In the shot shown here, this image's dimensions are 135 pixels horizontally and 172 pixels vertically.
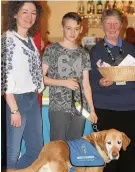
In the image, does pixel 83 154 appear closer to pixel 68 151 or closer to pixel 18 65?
pixel 68 151

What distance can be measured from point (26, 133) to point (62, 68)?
0.51 m

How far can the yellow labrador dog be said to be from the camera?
2309 mm

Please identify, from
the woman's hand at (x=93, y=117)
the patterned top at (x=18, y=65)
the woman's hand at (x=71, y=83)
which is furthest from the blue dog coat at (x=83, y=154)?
the patterned top at (x=18, y=65)

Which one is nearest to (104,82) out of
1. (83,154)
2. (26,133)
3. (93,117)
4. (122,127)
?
(93,117)

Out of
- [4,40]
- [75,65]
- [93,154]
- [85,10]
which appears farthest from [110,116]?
[85,10]

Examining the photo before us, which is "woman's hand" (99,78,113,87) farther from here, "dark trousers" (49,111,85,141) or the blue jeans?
the blue jeans

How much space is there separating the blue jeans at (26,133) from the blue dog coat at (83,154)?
0.24 metres

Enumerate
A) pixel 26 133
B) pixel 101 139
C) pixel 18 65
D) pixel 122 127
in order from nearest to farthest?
pixel 18 65, pixel 26 133, pixel 101 139, pixel 122 127

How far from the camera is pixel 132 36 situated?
5324mm

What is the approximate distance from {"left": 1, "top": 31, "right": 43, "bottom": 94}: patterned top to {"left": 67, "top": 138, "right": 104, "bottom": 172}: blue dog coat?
0.50 metres

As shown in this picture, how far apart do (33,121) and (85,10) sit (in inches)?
147

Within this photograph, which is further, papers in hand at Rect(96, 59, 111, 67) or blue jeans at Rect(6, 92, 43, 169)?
papers in hand at Rect(96, 59, 111, 67)

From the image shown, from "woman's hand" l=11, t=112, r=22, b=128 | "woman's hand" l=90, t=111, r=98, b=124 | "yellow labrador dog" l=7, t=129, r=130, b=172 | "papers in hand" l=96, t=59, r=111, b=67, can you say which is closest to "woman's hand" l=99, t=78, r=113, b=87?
"papers in hand" l=96, t=59, r=111, b=67

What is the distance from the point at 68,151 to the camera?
7.93ft
